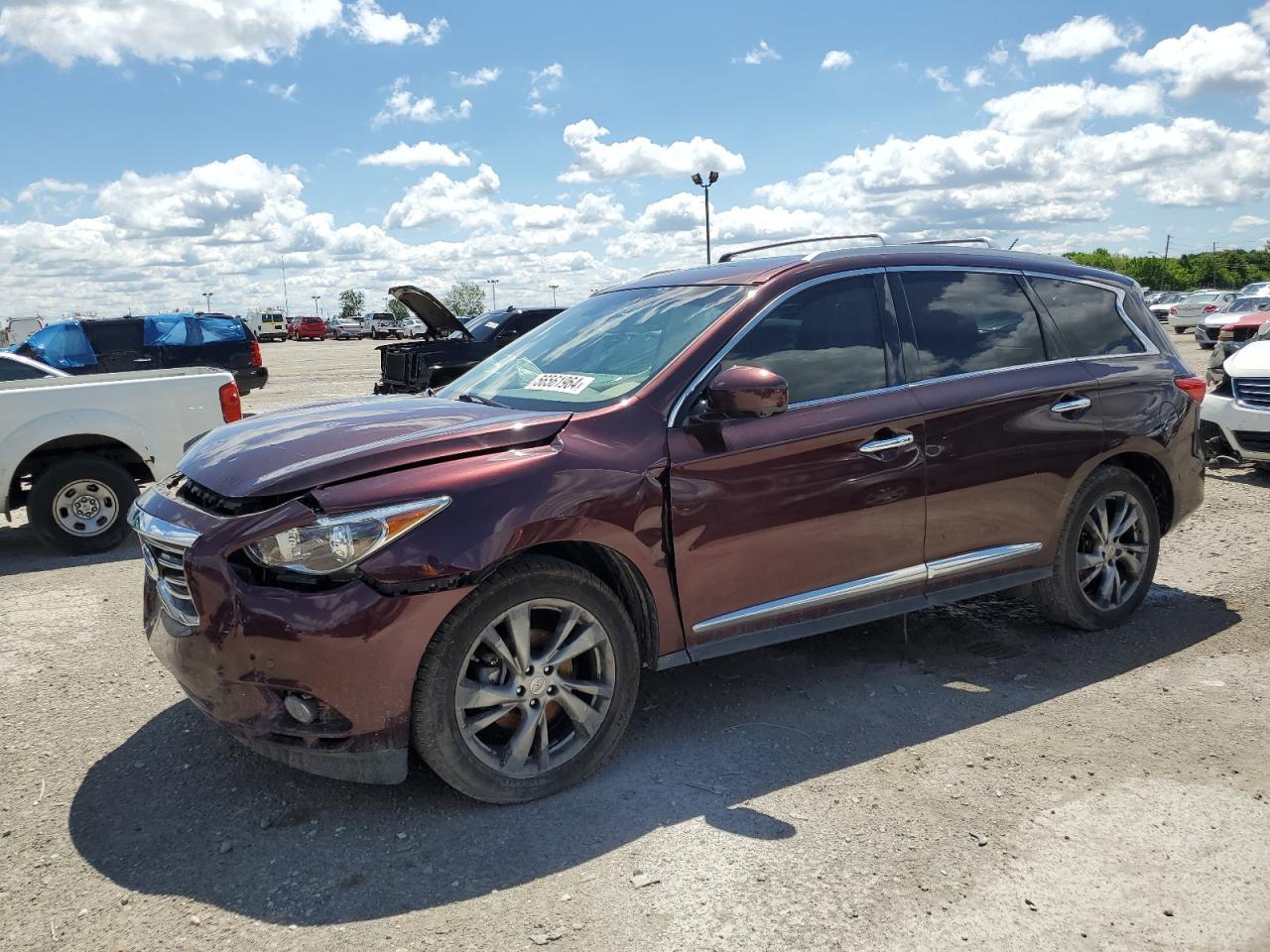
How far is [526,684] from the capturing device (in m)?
3.28

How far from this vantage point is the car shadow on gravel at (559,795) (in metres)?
2.97

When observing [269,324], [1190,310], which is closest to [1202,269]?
[1190,310]

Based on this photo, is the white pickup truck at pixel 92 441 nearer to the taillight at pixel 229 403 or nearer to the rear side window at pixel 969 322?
the taillight at pixel 229 403

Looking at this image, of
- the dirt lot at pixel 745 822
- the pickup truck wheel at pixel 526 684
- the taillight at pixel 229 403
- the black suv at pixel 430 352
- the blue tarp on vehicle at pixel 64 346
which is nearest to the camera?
the dirt lot at pixel 745 822

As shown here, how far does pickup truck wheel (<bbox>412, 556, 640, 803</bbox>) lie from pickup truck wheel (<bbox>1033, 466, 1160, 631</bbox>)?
236 centimetres

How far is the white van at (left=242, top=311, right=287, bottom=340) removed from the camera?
70.3 metres

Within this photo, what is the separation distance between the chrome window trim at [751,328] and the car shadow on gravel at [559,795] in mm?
1252

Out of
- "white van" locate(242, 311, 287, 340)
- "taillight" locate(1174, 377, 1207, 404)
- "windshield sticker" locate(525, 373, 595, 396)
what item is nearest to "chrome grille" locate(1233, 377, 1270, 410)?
"taillight" locate(1174, 377, 1207, 404)

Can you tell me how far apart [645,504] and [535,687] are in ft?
2.34

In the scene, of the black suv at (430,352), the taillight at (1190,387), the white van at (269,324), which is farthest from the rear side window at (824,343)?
the white van at (269,324)

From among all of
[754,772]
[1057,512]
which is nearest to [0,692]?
[754,772]

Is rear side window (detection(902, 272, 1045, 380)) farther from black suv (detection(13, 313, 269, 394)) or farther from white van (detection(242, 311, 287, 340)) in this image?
white van (detection(242, 311, 287, 340))

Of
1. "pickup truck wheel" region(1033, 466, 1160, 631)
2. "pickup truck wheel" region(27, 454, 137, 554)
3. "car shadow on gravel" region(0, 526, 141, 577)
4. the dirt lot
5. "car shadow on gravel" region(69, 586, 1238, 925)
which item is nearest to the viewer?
the dirt lot

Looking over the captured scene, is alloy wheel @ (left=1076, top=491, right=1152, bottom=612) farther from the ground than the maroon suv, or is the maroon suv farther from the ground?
the maroon suv
